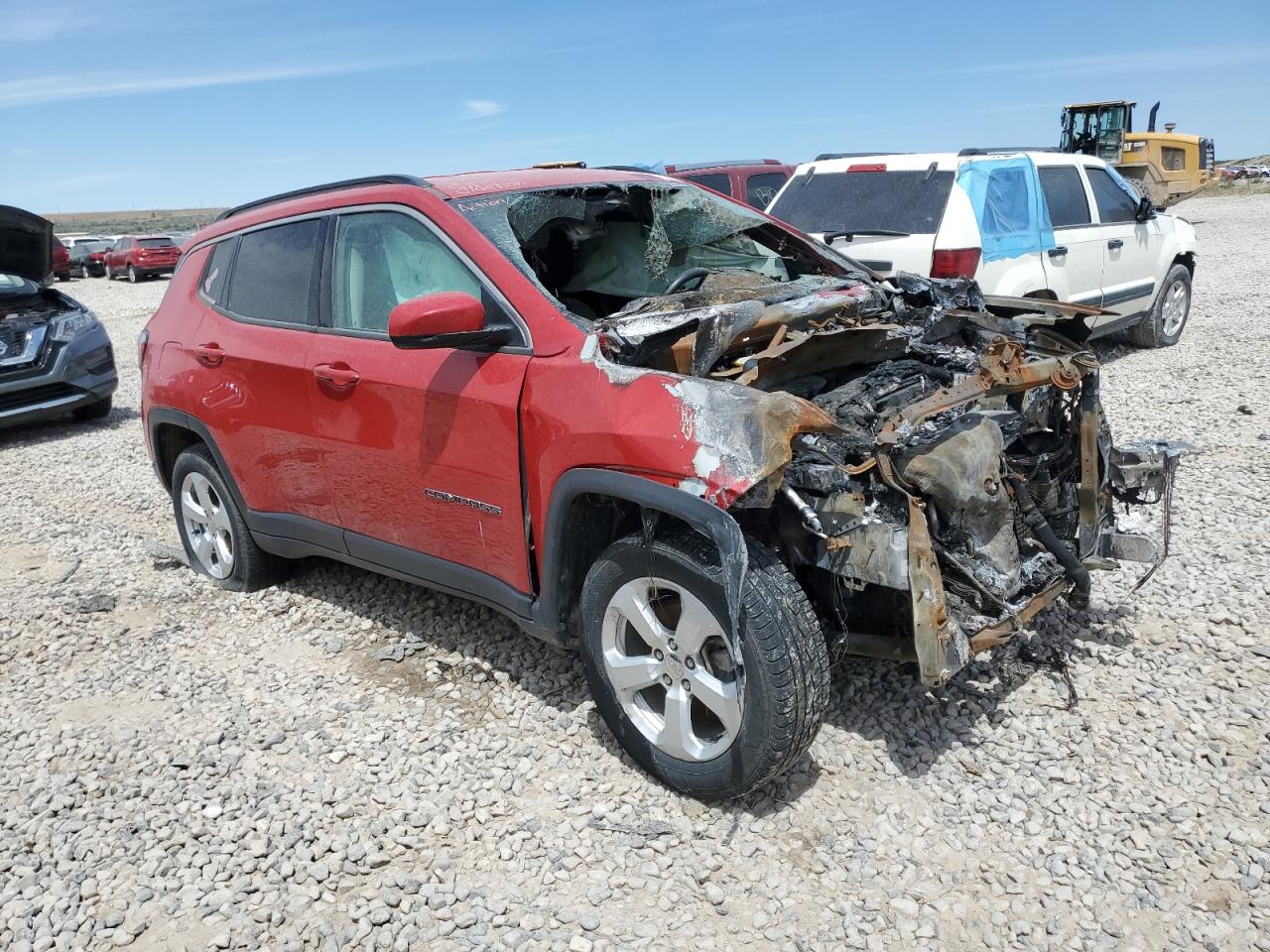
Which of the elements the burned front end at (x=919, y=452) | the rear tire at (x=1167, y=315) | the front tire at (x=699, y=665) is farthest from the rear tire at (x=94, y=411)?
the rear tire at (x=1167, y=315)

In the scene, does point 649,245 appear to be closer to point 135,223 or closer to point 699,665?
point 699,665

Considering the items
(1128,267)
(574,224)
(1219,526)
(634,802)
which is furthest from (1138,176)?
(634,802)

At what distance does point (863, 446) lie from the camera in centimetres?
286

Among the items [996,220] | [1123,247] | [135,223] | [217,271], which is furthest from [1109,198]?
[135,223]

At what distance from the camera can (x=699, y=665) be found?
2902 mm

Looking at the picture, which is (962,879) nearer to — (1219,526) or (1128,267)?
(1219,526)

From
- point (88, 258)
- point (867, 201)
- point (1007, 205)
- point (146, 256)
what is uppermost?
point (88, 258)

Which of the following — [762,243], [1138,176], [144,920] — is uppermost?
[1138,176]

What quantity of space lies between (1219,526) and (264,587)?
16.0ft

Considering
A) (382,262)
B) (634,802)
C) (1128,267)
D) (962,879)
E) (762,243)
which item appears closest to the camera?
(962,879)

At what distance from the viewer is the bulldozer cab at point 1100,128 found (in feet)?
78.2

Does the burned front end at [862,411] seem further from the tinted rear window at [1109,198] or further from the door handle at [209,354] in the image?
the tinted rear window at [1109,198]

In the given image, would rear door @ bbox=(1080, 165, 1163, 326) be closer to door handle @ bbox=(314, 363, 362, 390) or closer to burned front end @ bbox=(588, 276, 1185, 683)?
burned front end @ bbox=(588, 276, 1185, 683)

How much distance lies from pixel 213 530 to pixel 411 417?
207 centimetres
